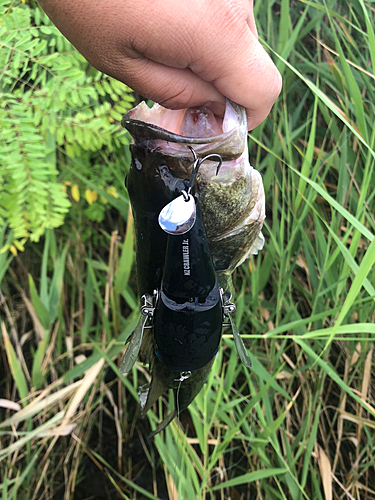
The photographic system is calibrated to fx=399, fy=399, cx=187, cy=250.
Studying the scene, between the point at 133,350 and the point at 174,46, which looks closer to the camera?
the point at 174,46

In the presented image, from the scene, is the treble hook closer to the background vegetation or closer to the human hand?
the human hand

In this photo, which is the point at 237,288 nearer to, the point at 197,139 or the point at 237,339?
the point at 237,339

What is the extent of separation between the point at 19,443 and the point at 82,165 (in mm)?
1177

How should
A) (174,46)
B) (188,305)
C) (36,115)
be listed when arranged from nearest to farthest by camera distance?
1. (174,46)
2. (188,305)
3. (36,115)

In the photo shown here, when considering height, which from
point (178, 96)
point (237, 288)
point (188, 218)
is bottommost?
point (237, 288)

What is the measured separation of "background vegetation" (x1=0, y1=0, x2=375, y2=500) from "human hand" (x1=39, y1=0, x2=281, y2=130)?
445 millimetres

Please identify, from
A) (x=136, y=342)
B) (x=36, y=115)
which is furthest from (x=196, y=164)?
(x=36, y=115)

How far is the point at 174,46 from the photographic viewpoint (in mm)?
663

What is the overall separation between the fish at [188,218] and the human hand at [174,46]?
68mm

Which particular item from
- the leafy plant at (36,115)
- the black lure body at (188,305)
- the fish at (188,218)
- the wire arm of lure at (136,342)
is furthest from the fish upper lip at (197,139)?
the leafy plant at (36,115)

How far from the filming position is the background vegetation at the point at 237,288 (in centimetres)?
136

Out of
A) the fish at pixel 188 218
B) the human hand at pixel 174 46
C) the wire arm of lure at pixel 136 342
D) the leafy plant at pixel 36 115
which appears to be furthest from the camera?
the leafy plant at pixel 36 115

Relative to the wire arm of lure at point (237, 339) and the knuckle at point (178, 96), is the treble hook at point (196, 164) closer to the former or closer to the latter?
the knuckle at point (178, 96)

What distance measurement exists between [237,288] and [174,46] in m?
1.33
